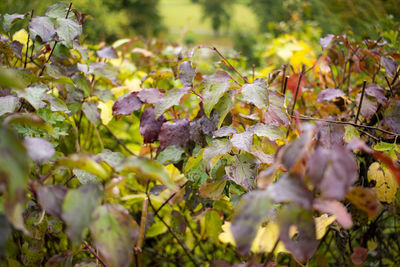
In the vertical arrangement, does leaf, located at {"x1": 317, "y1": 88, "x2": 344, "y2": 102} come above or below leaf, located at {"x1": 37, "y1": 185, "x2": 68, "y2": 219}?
below

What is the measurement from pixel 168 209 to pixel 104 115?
407 mm

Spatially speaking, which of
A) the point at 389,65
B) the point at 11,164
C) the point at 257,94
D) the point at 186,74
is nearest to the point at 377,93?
the point at 389,65

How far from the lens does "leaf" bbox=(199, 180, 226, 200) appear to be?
2.30ft

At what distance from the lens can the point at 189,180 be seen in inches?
32.3

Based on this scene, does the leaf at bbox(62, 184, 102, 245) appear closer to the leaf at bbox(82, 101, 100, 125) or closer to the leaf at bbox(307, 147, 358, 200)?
the leaf at bbox(307, 147, 358, 200)

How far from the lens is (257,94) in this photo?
0.71 meters

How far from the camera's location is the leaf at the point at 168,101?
0.75 metres

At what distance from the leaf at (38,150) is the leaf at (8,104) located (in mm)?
191

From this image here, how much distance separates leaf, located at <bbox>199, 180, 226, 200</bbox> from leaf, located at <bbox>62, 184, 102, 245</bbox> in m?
0.31

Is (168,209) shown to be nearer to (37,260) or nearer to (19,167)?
(37,260)

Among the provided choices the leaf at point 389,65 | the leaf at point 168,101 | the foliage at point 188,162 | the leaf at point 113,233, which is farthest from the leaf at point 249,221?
the leaf at point 389,65

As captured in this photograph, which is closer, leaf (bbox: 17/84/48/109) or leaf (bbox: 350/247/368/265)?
leaf (bbox: 17/84/48/109)

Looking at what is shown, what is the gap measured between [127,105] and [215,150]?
0.33 meters

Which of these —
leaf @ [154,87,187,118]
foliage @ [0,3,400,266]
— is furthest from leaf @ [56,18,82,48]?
leaf @ [154,87,187,118]
